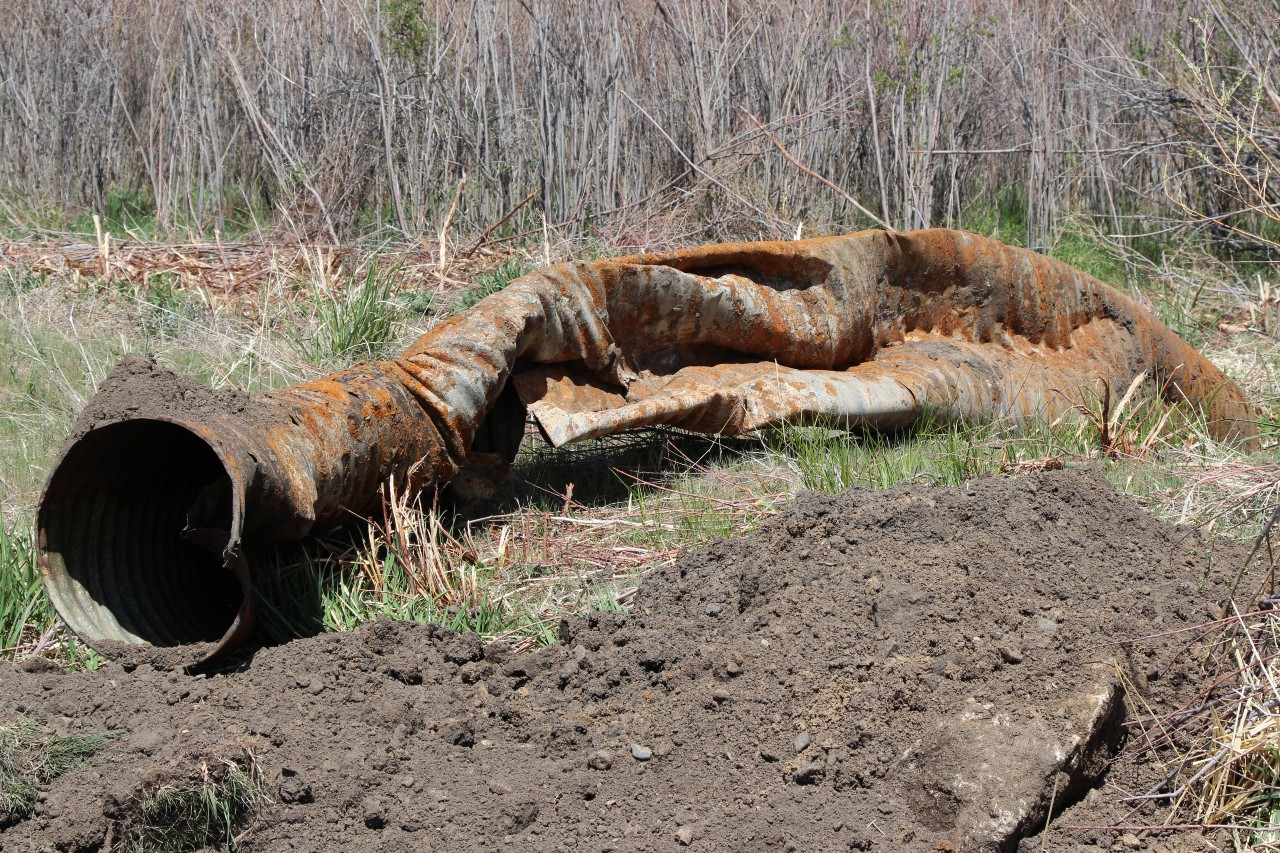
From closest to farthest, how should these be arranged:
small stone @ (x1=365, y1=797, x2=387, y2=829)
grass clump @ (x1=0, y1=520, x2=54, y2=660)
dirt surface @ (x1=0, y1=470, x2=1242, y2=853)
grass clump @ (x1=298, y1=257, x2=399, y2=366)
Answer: dirt surface @ (x1=0, y1=470, x2=1242, y2=853)
small stone @ (x1=365, y1=797, x2=387, y2=829)
grass clump @ (x1=0, y1=520, x2=54, y2=660)
grass clump @ (x1=298, y1=257, x2=399, y2=366)

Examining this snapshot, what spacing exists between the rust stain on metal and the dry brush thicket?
2.40 m

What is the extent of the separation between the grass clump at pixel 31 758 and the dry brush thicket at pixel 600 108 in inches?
202

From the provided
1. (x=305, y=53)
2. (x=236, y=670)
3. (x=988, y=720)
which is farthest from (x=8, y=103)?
(x=988, y=720)

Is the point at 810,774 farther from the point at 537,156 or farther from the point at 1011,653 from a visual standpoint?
the point at 537,156

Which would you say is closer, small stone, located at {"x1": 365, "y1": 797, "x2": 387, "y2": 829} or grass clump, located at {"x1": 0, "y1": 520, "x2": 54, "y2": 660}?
small stone, located at {"x1": 365, "y1": 797, "x2": 387, "y2": 829}

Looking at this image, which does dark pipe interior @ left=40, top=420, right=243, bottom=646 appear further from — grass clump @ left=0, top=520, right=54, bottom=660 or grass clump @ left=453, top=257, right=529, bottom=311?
grass clump @ left=453, top=257, right=529, bottom=311

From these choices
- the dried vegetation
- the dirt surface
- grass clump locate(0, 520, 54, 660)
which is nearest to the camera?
the dirt surface

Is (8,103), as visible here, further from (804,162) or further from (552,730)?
(552,730)

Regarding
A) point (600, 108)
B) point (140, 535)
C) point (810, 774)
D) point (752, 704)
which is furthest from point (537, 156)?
point (810, 774)

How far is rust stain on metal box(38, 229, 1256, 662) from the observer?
326 centimetres

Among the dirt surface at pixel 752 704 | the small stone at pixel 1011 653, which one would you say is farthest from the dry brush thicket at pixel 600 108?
the small stone at pixel 1011 653

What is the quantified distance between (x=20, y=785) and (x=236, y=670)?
0.70 metres

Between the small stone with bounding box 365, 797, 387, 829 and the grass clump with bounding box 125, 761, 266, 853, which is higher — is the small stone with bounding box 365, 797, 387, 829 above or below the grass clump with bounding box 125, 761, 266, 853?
below

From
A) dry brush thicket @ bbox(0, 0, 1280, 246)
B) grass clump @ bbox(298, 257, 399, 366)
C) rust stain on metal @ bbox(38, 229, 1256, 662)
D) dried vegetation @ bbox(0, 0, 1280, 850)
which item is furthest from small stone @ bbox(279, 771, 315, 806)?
dry brush thicket @ bbox(0, 0, 1280, 246)
